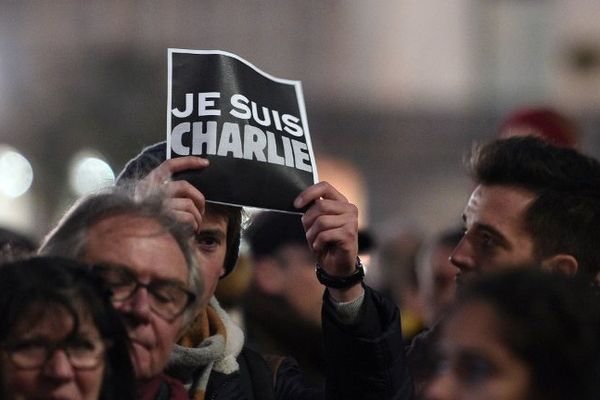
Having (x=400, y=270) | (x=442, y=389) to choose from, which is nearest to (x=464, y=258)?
(x=442, y=389)

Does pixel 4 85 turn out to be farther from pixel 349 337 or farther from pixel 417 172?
pixel 349 337

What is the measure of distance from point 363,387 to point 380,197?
30688 millimetres

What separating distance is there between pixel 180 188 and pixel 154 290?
36cm

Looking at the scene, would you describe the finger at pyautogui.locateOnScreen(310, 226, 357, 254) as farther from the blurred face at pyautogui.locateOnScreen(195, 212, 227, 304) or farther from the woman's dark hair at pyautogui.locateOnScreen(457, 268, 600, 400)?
the woman's dark hair at pyautogui.locateOnScreen(457, 268, 600, 400)

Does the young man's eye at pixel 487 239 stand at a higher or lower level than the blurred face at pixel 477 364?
lower

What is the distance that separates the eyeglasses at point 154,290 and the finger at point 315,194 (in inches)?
18.8

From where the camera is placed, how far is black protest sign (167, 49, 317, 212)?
426cm

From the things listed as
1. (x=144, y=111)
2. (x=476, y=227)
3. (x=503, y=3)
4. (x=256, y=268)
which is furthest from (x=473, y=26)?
(x=476, y=227)

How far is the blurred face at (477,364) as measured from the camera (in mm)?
3152

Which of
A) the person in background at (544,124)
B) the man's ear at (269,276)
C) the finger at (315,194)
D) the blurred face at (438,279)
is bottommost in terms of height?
the blurred face at (438,279)

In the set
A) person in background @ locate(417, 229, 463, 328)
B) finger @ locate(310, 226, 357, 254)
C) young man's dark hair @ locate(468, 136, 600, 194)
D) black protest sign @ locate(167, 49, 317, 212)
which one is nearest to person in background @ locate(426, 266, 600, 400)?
finger @ locate(310, 226, 357, 254)

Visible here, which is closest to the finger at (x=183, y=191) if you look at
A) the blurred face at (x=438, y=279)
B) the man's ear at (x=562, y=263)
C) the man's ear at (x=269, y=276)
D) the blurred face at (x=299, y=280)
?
the man's ear at (x=562, y=263)

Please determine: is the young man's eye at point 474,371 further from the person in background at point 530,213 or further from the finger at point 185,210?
the person in background at point 530,213

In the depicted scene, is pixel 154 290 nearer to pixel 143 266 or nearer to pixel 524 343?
pixel 143 266
